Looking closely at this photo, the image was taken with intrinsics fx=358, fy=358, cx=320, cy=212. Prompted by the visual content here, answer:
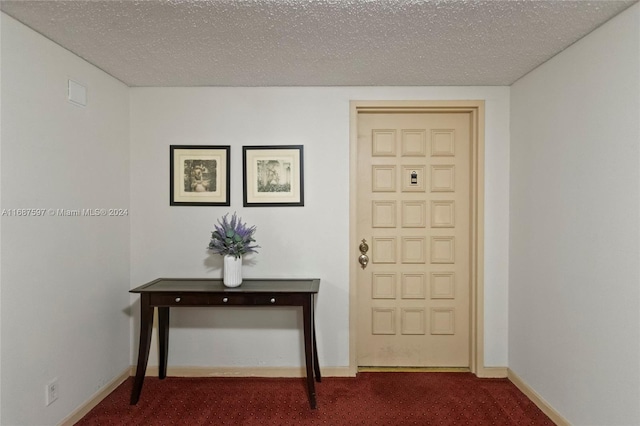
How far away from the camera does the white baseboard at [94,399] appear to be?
7.28 feet

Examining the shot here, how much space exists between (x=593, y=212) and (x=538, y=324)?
91 cm

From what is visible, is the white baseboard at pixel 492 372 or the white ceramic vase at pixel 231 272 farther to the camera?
the white baseboard at pixel 492 372

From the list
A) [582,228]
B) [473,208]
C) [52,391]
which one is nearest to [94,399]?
[52,391]

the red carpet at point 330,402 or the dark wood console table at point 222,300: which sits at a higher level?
the dark wood console table at point 222,300

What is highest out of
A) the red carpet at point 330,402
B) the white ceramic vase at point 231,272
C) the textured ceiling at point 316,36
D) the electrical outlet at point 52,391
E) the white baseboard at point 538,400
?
the textured ceiling at point 316,36

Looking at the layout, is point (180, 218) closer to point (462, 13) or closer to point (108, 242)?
point (108, 242)

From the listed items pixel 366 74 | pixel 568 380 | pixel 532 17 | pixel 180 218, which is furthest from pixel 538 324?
pixel 180 218

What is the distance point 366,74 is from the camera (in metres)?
2.60

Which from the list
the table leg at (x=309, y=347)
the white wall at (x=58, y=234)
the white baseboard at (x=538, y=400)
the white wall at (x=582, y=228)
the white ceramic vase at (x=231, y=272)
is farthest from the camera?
the white ceramic vase at (x=231, y=272)

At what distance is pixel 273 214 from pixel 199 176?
26.4 inches

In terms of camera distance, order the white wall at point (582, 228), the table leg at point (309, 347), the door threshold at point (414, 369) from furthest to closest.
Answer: the door threshold at point (414, 369) → the table leg at point (309, 347) → the white wall at point (582, 228)

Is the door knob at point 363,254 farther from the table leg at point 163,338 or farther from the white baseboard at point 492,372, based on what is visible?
the table leg at point 163,338

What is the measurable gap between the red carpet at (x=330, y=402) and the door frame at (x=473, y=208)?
7.7 inches

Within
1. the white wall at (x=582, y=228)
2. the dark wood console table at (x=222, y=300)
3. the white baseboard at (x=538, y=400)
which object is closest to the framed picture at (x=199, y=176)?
the dark wood console table at (x=222, y=300)
